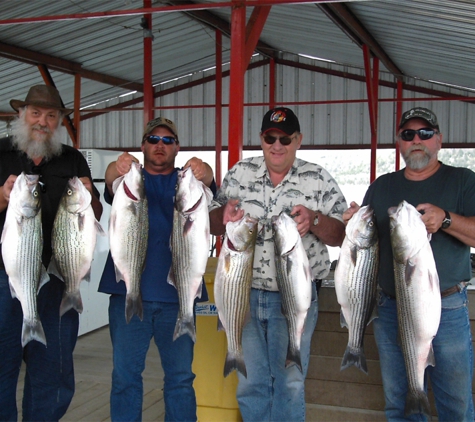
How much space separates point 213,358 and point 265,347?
1024mm

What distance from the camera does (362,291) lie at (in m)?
3.27

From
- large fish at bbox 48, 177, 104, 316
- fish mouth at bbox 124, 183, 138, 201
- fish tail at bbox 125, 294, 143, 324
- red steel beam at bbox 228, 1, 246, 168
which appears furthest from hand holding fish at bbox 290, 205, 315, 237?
red steel beam at bbox 228, 1, 246, 168

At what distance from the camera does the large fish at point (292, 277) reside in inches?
125

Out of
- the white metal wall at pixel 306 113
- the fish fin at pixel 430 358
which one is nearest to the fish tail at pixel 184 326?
the fish fin at pixel 430 358

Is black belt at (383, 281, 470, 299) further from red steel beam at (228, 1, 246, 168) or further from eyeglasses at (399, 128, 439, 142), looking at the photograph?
red steel beam at (228, 1, 246, 168)

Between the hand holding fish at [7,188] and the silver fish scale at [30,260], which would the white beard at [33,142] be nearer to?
the hand holding fish at [7,188]

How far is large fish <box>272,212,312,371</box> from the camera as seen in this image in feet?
10.5

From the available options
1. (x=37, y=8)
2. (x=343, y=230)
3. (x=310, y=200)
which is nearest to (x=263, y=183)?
(x=310, y=200)

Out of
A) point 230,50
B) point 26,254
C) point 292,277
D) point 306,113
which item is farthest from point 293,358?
point 306,113

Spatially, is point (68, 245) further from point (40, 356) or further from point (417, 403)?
point (417, 403)

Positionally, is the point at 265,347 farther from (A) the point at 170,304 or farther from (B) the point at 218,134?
(B) the point at 218,134

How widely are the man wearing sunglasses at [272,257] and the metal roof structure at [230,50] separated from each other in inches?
82.0

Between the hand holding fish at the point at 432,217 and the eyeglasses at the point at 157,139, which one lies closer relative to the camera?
the hand holding fish at the point at 432,217

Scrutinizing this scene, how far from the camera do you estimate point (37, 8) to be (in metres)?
10.7
